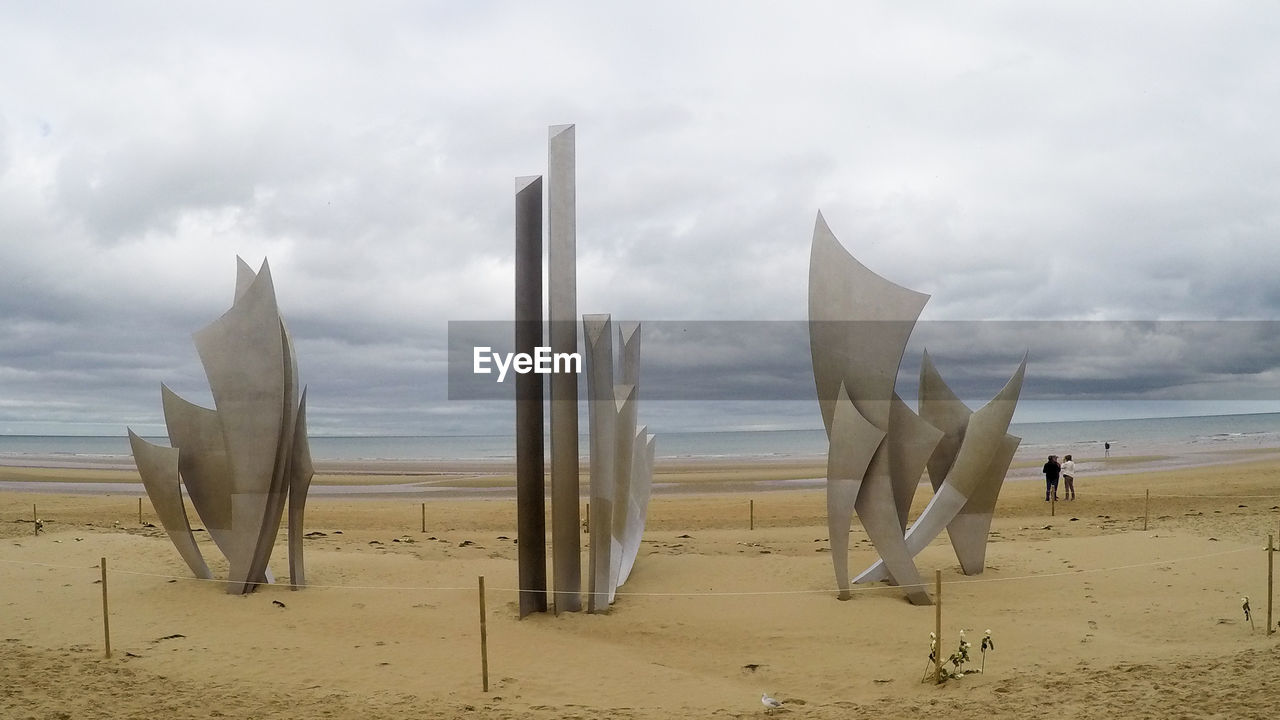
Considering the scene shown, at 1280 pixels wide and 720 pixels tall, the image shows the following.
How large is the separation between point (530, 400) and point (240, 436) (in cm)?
360

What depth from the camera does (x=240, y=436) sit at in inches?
431

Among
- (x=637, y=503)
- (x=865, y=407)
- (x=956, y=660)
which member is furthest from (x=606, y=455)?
(x=956, y=660)

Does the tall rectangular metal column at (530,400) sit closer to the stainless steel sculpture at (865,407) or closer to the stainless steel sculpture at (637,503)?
the stainless steel sculpture at (637,503)

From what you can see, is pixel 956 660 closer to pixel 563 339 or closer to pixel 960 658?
pixel 960 658

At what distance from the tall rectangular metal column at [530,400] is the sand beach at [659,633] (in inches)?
23.6

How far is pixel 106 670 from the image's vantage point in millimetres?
8352

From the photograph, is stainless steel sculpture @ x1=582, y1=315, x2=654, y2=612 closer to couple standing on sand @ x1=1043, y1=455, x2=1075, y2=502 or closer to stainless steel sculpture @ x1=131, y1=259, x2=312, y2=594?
stainless steel sculpture @ x1=131, y1=259, x2=312, y2=594

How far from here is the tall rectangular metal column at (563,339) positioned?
10.1m

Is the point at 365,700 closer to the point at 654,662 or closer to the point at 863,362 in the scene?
the point at 654,662

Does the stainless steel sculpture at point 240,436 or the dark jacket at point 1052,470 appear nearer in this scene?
the stainless steel sculpture at point 240,436

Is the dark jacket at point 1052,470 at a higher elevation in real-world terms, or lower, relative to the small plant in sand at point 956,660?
higher

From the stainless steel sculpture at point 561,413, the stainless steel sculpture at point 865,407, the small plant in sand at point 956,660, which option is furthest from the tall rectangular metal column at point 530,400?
the small plant in sand at point 956,660

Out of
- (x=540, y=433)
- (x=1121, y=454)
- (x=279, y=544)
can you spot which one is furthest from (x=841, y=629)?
(x=1121, y=454)

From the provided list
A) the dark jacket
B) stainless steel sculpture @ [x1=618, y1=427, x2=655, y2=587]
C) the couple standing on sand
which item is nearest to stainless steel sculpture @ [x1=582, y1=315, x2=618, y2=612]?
stainless steel sculpture @ [x1=618, y1=427, x2=655, y2=587]
